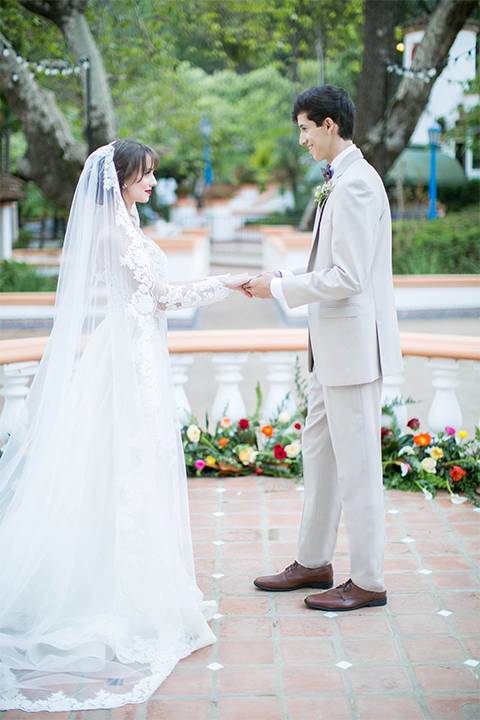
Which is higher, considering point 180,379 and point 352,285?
point 352,285

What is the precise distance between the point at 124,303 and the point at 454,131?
1355cm

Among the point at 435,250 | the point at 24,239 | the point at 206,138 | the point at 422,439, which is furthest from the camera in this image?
the point at 206,138

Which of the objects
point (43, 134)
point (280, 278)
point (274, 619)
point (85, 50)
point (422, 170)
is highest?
point (85, 50)

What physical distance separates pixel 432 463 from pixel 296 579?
4.32ft

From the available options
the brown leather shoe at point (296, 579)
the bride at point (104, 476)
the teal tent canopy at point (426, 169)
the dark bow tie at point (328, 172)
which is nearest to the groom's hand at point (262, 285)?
the bride at point (104, 476)

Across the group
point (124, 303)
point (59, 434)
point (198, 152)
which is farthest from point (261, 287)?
point (198, 152)

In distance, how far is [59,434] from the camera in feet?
8.54

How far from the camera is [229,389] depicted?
14.4 feet

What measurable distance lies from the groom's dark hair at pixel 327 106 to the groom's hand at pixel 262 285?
587mm

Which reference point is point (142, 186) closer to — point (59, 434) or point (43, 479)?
point (59, 434)

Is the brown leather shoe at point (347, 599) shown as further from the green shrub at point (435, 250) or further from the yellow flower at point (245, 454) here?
the green shrub at point (435, 250)

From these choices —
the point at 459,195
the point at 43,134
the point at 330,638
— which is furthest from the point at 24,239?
the point at 330,638

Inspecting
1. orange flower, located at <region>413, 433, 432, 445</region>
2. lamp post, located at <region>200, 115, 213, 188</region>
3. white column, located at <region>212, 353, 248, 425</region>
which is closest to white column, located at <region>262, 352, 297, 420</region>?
white column, located at <region>212, 353, 248, 425</region>

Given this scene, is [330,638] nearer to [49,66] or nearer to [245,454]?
[245,454]
